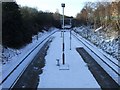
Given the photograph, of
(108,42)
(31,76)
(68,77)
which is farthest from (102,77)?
(108,42)

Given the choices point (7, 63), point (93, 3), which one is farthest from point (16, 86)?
point (93, 3)

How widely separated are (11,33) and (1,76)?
17.0 meters

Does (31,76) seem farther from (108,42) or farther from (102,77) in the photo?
(108,42)

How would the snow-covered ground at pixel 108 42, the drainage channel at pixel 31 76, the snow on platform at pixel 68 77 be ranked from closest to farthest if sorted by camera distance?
→ the snow on platform at pixel 68 77, the drainage channel at pixel 31 76, the snow-covered ground at pixel 108 42

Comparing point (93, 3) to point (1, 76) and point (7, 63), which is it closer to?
point (7, 63)

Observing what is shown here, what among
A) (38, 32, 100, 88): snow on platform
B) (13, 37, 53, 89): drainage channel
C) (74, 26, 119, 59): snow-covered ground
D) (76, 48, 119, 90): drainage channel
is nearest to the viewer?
(76, 48, 119, 90): drainage channel

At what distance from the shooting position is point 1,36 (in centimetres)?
3341

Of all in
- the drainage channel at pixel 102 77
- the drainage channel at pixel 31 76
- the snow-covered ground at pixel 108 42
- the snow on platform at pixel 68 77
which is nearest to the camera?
the drainage channel at pixel 102 77

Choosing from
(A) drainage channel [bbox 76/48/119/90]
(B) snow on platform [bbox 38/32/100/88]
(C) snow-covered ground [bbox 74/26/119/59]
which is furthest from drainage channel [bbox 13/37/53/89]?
(C) snow-covered ground [bbox 74/26/119/59]

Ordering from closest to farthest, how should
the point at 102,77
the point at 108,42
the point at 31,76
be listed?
the point at 102,77, the point at 31,76, the point at 108,42

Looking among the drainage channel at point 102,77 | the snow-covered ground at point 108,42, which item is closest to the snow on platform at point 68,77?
the drainage channel at point 102,77

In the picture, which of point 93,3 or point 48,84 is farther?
point 93,3

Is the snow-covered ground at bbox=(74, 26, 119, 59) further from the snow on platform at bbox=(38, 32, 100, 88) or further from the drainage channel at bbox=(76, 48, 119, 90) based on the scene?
the snow on platform at bbox=(38, 32, 100, 88)

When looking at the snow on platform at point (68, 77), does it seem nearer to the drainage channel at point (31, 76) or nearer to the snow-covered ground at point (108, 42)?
the drainage channel at point (31, 76)
